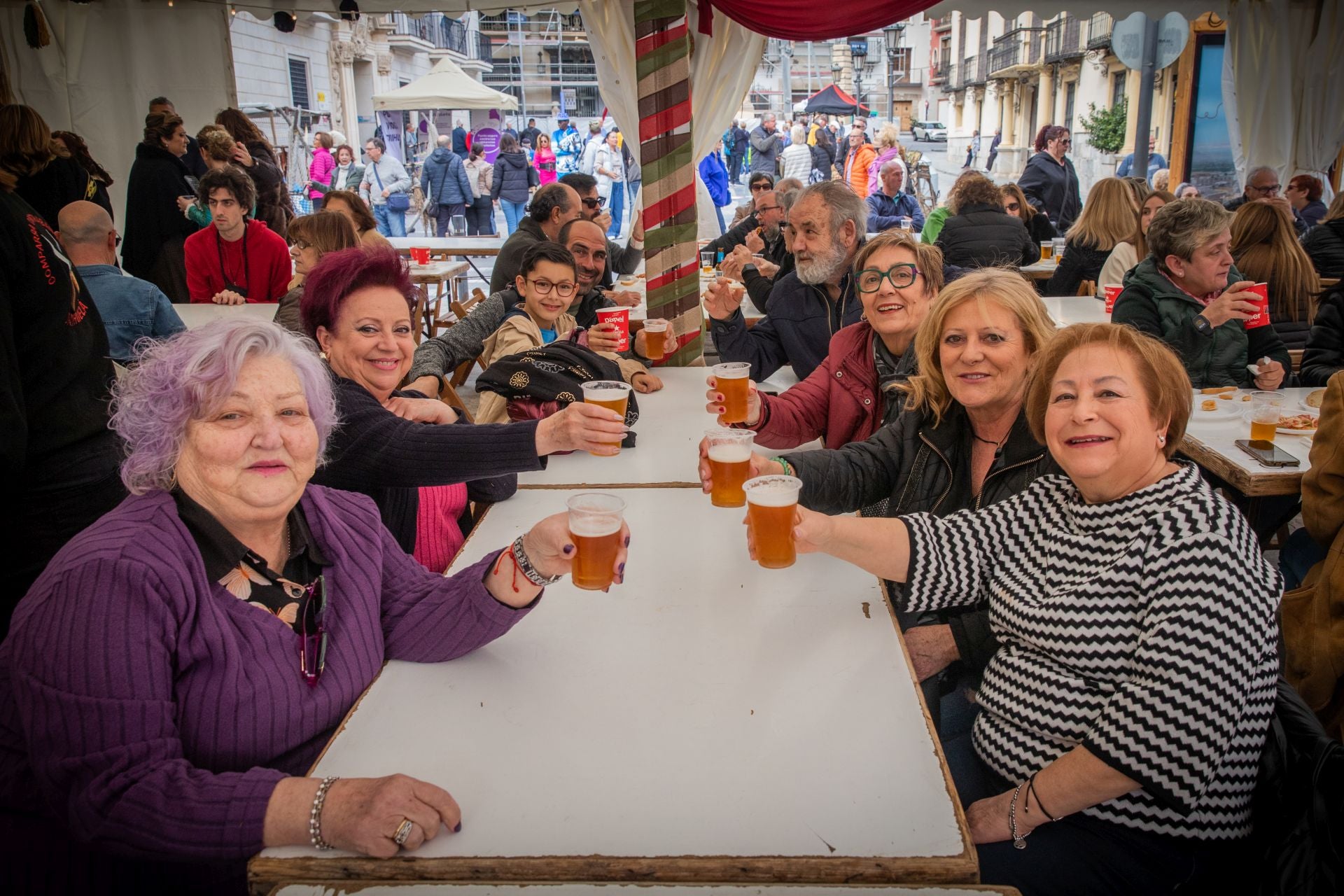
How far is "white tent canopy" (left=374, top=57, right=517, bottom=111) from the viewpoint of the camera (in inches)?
Result: 612

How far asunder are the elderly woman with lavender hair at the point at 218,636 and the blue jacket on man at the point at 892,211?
25.7 ft

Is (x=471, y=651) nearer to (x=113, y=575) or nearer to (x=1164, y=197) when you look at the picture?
(x=113, y=575)

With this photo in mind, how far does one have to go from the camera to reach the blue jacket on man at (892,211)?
8938 millimetres

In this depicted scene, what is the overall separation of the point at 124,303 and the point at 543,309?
6.22 ft

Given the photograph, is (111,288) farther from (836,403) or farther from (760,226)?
(760,226)

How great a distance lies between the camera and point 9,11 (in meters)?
7.20

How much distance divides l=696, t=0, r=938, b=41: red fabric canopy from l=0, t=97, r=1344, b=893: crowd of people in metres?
2.76

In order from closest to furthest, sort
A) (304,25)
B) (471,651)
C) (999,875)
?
1. (999,875)
2. (471,651)
3. (304,25)

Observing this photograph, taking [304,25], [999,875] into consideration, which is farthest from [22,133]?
[304,25]

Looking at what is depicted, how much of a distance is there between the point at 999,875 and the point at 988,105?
44385mm

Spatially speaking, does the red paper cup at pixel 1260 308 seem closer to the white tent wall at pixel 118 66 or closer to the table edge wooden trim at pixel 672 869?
the table edge wooden trim at pixel 672 869

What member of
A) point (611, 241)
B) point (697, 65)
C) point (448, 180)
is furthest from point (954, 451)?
point (448, 180)

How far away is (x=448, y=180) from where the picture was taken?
13.2 metres

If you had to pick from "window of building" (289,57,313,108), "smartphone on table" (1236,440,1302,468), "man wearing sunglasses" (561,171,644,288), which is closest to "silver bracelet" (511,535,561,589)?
"smartphone on table" (1236,440,1302,468)
